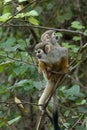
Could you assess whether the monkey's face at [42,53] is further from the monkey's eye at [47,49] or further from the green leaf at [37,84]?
the green leaf at [37,84]

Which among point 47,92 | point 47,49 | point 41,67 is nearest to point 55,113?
point 47,92

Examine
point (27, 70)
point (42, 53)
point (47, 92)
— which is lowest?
point (47, 92)

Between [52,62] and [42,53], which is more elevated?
[42,53]

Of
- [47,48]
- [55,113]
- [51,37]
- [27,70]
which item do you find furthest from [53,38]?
[55,113]

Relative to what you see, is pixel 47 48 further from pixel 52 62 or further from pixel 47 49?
pixel 52 62

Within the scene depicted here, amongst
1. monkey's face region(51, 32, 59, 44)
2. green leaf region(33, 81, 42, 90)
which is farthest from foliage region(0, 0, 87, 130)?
monkey's face region(51, 32, 59, 44)

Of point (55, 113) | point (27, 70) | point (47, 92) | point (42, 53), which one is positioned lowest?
point (55, 113)

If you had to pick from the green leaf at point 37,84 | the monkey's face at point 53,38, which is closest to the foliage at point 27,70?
the green leaf at point 37,84

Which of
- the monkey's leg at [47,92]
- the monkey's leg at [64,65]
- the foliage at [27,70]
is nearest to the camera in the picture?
the foliage at [27,70]

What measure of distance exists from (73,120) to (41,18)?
1804mm

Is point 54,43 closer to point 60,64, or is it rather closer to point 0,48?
point 60,64

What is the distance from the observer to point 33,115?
4805 mm

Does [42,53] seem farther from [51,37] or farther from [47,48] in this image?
[51,37]

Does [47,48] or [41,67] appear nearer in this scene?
[47,48]
